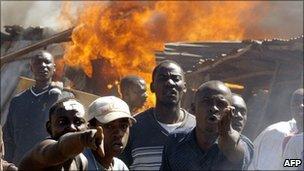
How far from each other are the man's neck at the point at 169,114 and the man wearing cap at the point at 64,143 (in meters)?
1.65

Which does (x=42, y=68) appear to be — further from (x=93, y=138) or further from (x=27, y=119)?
(x=93, y=138)

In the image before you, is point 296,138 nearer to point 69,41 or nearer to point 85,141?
point 85,141

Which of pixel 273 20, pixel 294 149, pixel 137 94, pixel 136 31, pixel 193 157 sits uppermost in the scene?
pixel 273 20

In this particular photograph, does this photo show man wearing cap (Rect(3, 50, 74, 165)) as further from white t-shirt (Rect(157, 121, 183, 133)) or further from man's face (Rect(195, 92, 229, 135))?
man's face (Rect(195, 92, 229, 135))

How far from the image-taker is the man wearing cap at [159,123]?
5363mm

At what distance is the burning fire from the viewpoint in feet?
41.0

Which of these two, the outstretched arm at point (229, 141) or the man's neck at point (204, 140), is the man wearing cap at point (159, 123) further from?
the outstretched arm at point (229, 141)

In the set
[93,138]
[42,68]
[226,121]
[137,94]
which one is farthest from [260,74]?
[93,138]

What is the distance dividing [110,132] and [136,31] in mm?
9274

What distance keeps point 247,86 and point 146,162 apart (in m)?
5.42

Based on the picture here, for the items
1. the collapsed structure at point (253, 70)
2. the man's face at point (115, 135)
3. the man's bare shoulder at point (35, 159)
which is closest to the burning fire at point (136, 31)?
the collapsed structure at point (253, 70)

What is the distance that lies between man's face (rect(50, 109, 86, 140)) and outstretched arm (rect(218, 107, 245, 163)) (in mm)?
1047

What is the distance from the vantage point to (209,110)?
15.4ft

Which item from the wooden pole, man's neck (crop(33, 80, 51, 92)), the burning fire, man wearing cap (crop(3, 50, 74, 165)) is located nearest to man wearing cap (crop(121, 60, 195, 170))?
man wearing cap (crop(3, 50, 74, 165))
